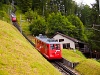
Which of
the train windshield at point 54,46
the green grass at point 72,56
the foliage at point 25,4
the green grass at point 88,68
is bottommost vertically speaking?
the green grass at point 72,56

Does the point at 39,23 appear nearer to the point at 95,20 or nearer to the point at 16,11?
the point at 95,20

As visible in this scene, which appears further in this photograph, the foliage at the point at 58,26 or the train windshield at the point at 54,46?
the foliage at the point at 58,26

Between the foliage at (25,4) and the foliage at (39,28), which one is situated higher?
the foliage at (25,4)

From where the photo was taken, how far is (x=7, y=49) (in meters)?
19.7

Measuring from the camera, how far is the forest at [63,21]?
147 feet

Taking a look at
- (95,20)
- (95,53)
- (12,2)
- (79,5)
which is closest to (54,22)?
(95,20)

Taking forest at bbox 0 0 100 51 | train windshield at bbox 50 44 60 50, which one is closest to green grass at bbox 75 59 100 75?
forest at bbox 0 0 100 51

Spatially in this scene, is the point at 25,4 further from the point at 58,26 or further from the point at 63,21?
the point at 58,26

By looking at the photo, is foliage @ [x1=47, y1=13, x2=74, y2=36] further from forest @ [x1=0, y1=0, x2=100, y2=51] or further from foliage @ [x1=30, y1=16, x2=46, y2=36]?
foliage @ [x1=30, y1=16, x2=46, y2=36]

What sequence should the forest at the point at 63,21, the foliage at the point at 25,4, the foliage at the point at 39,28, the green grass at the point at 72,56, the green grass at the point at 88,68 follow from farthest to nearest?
the foliage at the point at 25,4 < the foliage at the point at 39,28 < the forest at the point at 63,21 < the green grass at the point at 72,56 < the green grass at the point at 88,68

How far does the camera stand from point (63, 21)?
5622cm

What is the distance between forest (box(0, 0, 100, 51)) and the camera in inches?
1761

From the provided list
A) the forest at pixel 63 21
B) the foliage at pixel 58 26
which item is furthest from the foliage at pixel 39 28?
the foliage at pixel 58 26

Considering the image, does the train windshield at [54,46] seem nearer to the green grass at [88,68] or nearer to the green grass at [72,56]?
the green grass at [72,56]
